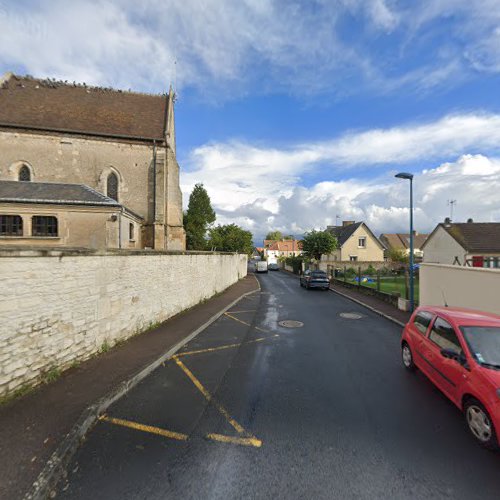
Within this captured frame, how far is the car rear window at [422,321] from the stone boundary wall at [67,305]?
726cm

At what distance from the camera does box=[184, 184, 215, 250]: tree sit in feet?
149

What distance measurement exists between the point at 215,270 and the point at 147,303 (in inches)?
352

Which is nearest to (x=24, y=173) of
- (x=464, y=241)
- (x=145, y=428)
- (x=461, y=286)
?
(x=145, y=428)

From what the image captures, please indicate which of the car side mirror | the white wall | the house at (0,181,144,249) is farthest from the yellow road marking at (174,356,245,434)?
the house at (0,181,144,249)

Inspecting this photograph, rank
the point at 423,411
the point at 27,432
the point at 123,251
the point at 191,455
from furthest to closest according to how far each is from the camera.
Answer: the point at 123,251
the point at 423,411
the point at 27,432
the point at 191,455

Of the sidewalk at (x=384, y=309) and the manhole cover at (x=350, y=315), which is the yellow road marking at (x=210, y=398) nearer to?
the manhole cover at (x=350, y=315)

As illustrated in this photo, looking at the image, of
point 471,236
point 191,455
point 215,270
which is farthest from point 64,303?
point 471,236

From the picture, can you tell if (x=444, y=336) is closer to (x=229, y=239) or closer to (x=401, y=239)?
(x=229, y=239)

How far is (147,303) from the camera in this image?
334 inches

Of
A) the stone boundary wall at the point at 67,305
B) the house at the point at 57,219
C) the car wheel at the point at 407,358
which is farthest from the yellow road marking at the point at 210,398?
the house at the point at 57,219

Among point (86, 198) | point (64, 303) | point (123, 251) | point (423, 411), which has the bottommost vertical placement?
point (423, 411)

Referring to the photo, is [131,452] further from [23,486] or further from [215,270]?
[215,270]

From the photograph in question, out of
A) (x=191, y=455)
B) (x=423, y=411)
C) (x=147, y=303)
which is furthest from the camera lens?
(x=147, y=303)

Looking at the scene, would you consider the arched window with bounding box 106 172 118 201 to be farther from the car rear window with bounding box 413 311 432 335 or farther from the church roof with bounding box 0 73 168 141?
the car rear window with bounding box 413 311 432 335
